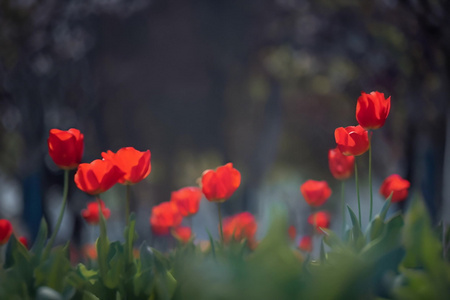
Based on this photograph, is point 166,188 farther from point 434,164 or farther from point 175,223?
point 175,223

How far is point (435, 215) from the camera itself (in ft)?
22.5

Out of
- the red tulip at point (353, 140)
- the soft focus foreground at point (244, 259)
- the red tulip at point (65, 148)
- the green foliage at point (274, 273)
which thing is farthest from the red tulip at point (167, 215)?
the red tulip at point (353, 140)

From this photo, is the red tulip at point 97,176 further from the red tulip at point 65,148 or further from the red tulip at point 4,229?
the red tulip at point 4,229

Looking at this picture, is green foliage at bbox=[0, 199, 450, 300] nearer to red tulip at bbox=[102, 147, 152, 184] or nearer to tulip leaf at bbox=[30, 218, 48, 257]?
tulip leaf at bbox=[30, 218, 48, 257]

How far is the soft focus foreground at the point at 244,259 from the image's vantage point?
2.76ft

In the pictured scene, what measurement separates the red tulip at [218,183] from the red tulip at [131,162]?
0.81 ft

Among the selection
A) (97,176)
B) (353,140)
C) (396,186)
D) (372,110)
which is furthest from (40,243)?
(396,186)

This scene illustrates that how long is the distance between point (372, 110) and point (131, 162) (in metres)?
0.94

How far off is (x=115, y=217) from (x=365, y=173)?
962 centimetres

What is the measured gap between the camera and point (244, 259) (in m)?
1.20

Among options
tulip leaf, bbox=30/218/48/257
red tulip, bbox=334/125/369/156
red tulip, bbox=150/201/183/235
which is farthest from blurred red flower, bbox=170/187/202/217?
red tulip, bbox=334/125/369/156

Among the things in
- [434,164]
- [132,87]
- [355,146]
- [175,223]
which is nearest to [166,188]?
[132,87]

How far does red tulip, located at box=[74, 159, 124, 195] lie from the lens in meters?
1.76

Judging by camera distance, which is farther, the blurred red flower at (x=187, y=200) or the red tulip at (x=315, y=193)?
the red tulip at (x=315, y=193)
